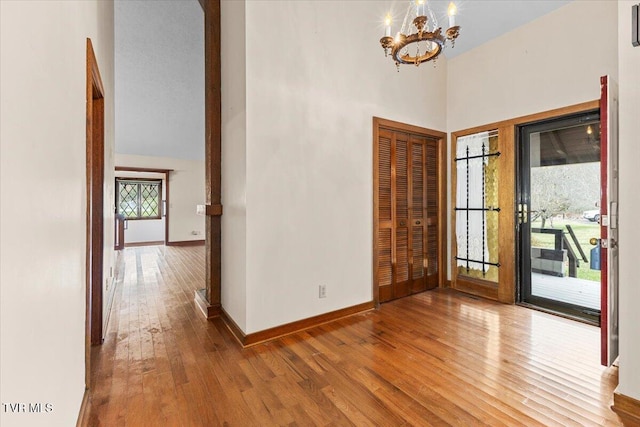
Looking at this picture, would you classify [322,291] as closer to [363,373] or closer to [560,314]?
[363,373]

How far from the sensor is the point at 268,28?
8.52ft

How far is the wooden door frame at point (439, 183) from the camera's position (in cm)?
338

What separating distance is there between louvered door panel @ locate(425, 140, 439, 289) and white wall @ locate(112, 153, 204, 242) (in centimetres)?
751

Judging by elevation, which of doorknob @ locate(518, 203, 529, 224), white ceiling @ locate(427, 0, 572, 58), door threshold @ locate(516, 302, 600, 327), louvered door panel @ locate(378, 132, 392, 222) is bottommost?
door threshold @ locate(516, 302, 600, 327)

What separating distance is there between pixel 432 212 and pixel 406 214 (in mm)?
580

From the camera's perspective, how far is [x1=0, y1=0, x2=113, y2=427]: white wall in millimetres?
696

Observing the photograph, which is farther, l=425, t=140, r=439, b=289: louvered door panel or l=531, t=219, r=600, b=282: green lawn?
l=425, t=140, r=439, b=289: louvered door panel

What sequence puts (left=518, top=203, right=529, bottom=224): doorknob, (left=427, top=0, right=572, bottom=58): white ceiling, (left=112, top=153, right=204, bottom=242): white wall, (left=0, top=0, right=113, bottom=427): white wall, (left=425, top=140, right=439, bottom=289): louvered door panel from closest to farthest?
(left=0, top=0, right=113, bottom=427): white wall, (left=427, top=0, right=572, bottom=58): white ceiling, (left=518, top=203, right=529, bottom=224): doorknob, (left=425, top=140, right=439, bottom=289): louvered door panel, (left=112, top=153, right=204, bottom=242): white wall

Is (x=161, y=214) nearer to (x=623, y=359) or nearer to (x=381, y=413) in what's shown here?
(x=381, y=413)

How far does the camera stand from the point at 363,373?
6.79 feet

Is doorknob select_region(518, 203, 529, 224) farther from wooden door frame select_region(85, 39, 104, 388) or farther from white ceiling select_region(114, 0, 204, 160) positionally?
white ceiling select_region(114, 0, 204, 160)

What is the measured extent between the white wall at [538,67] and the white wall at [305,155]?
1237mm

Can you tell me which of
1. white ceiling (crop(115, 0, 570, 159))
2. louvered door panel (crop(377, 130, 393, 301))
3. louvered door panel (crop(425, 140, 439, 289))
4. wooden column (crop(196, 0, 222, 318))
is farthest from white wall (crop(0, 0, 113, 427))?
louvered door panel (crop(425, 140, 439, 289))

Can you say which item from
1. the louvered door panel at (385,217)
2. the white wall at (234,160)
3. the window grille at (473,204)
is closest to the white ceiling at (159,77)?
the white wall at (234,160)
